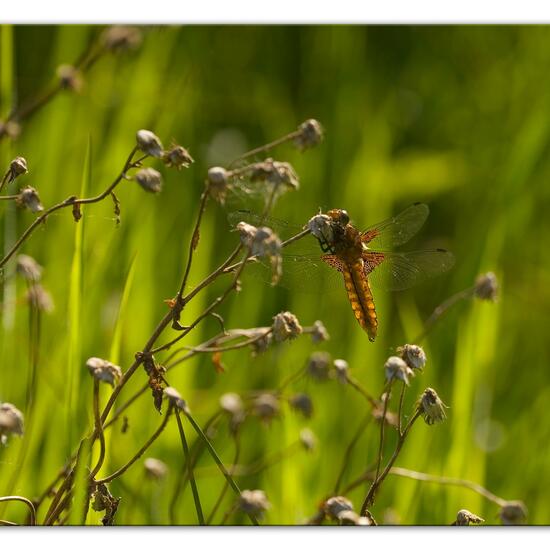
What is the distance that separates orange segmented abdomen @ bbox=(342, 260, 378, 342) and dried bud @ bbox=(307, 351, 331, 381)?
0.09 m

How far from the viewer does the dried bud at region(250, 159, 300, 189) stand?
121 cm

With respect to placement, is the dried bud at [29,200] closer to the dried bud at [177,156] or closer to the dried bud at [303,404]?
the dried bud at [177,156]

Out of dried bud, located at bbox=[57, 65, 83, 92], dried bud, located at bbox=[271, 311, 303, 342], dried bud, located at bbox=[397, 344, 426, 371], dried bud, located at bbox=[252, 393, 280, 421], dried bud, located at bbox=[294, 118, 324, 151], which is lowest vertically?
dried bud, located at bbox=[252, 393, 280, 421]

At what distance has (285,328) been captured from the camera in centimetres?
127

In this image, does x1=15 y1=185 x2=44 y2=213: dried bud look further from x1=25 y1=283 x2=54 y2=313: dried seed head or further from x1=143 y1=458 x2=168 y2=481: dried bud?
x1=143 y1=458 x2=168 y2=481: dried bud

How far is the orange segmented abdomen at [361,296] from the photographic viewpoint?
160 centimetres

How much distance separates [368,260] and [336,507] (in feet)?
1.51

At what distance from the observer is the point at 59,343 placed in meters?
2.04

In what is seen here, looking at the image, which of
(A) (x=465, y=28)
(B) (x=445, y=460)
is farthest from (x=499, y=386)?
(A) (x=465, y=28)

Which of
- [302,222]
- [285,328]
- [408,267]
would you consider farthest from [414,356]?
[302,222]

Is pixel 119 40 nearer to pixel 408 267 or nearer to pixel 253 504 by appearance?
pixel 408 267

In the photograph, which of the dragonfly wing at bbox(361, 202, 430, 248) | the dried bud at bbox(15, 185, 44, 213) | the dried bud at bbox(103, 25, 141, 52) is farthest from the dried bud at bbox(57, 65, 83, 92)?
the dragonfly wing at bbox(361, 202, 430, 248)

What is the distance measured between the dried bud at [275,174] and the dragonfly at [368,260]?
0.20 meters
